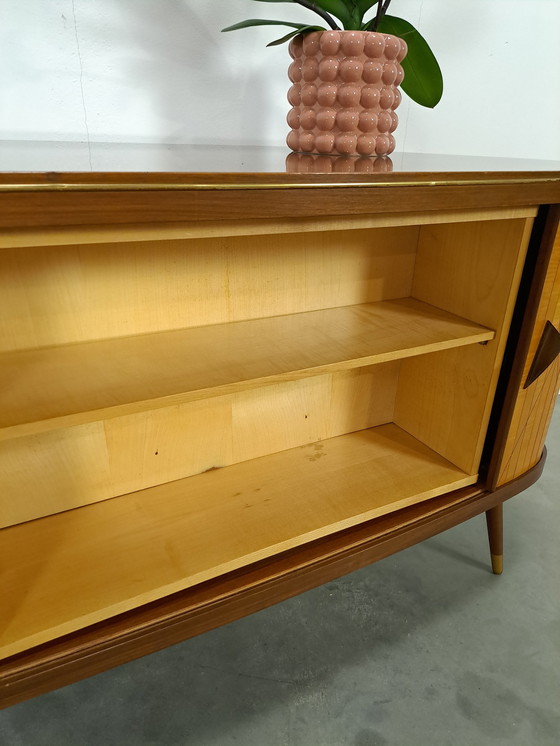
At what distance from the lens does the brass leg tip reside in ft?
3.87

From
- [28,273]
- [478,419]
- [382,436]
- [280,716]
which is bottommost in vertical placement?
[280,716]

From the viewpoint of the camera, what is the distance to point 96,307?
2.61ft

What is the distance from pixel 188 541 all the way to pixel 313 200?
548 millimetres

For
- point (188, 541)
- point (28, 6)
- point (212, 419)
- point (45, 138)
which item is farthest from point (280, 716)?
point (28, 6)

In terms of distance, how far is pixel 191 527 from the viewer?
0.87 m

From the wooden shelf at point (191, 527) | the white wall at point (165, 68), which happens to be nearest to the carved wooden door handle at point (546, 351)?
the wooden shelf at point (191, 527)

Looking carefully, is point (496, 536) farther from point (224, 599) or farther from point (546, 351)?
point (224, 599)

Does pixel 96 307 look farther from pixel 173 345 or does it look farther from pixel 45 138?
pixel 45 138

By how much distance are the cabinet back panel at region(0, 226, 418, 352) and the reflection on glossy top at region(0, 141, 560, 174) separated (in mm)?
132

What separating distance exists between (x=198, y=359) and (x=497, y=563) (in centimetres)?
85

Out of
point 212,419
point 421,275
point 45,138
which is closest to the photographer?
point 45,138

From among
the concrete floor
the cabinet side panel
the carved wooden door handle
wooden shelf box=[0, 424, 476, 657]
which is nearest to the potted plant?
the cabinet side panel

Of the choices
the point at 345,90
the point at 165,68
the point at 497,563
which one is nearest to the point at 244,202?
the point at 345,90

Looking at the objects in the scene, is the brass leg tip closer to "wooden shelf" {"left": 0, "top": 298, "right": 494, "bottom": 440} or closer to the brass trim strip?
"wooden shelf" {"left": 0, "top": 298, "right": 494, "bottom": 440}
